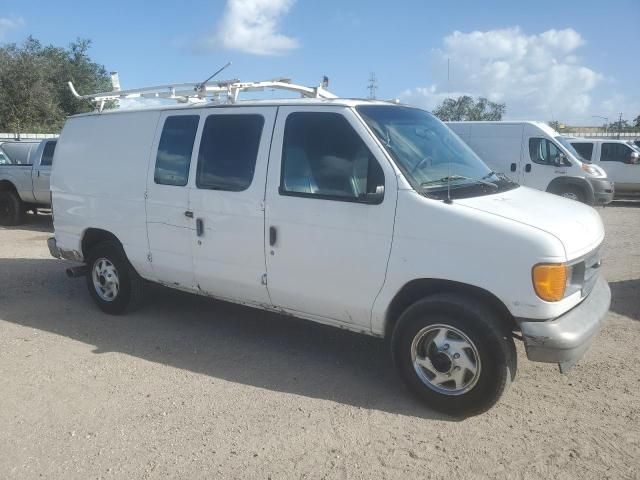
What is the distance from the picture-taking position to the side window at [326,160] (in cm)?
396

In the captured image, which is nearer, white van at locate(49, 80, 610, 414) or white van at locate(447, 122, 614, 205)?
white van at locate(49, 80, 610, 414)

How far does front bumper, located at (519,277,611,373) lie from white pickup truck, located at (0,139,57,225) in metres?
11.0

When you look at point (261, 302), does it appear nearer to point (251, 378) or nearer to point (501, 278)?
point (251, 378)

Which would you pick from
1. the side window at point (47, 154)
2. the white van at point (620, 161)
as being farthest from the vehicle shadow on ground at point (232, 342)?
the white van at point (620, 161)

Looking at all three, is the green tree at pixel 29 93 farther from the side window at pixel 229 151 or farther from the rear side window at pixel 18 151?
the side window at pixel 229 151

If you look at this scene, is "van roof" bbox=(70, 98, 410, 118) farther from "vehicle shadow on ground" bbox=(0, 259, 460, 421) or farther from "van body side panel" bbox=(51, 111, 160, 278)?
"vehicle shadow on ground" bbox=(0, 259, 460, 421)

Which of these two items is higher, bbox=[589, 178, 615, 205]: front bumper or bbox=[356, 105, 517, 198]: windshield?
bbox=[356, 105, 517, 198]: windshield

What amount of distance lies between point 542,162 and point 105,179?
36.4 feet

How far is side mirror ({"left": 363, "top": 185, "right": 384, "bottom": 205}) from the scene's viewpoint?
382 centimetres

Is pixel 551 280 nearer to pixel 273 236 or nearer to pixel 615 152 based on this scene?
pixel 273 236

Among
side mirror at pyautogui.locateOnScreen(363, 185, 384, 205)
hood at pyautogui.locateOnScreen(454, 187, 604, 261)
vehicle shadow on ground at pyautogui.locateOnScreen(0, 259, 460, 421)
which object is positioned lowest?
vehicle shadow on ground at pyautogui.locateOnScreen(0, 259, 460, 421)

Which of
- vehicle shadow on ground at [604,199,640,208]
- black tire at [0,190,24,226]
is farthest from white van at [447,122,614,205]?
black tire at [0,190,24,226]

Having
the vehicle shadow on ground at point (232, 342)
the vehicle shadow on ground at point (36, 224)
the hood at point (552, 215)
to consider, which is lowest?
the vehicle shadow on ground at point (36, 224)

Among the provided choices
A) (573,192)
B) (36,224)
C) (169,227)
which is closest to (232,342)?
(169,227)
